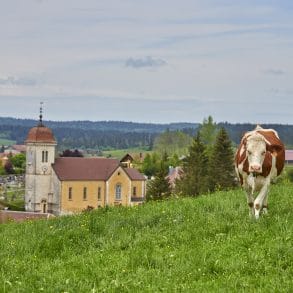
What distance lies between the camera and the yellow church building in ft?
339

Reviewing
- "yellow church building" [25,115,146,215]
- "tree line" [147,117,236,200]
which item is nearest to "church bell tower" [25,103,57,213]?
"yellow church building" [25,115,146,215]

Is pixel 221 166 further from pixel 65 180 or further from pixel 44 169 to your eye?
pixel 44 169

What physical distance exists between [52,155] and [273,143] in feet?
298

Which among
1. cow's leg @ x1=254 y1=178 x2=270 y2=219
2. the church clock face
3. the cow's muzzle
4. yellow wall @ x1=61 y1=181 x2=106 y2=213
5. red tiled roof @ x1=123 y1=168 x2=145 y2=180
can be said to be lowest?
yellow wall @ x1=61 y1=181 x2=106 y2=213

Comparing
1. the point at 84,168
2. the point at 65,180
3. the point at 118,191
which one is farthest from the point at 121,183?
the point at 65,180

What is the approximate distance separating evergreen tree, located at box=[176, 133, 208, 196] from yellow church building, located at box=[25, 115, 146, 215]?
102 ft

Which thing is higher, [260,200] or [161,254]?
[260,200]

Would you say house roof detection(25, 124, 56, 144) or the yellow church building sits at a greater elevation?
house roof detection(25, 124, 56, 144)

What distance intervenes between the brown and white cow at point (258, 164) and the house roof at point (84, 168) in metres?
90.4

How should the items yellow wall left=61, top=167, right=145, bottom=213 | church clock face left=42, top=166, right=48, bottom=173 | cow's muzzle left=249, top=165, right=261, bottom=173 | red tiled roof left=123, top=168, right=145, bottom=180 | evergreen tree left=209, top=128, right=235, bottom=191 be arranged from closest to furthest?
cow's muzzle left=249, top=165, right=261, bottom=173
evergreen tree left=209, top=128, right=235, bottom=191
church clock face left=42, top=166, right=48, bottom=173
yellow wall left=61, top=167, right=145, bottom=213
red tiled roof left=123, top=168, right=145, bottom=180

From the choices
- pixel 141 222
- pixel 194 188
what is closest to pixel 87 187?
pixel 194 188

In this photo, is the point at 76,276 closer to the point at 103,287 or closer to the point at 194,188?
the point at 103,287

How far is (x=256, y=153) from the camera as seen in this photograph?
13.2 meters

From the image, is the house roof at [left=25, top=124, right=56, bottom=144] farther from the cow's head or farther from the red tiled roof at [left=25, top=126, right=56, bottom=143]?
the cow's head
